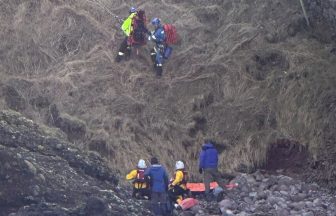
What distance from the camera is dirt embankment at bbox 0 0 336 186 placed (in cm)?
1705

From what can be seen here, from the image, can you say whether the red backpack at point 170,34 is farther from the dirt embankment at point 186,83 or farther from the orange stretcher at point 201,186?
the orange stretcher at point 201,186

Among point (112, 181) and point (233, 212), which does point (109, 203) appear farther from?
point (233, 212)

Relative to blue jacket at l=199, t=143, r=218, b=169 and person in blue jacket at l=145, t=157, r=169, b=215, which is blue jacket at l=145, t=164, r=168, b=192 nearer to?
person in blue jacket at l=145, t=157, r=169, b=215

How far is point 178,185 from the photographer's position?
51.4 ft

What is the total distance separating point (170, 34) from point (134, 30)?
947mm

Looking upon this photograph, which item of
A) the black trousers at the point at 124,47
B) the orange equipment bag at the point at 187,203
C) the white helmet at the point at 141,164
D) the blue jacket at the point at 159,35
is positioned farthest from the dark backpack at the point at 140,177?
the black trousers at the point at 124,47

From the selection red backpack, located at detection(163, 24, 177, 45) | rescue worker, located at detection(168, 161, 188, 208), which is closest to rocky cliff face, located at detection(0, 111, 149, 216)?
Answer: rescue worker, located at detection(168, 161, 188, 208)

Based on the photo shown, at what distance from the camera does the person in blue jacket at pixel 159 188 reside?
14.8 meters

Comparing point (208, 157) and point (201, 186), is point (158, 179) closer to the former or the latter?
point (208, 157)

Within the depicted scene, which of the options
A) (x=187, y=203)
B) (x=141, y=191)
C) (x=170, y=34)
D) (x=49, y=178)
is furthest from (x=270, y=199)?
(x=170, y=34)

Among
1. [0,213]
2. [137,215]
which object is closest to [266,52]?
[137,215]

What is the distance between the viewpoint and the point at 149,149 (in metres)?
17.0

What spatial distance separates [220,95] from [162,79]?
1.58 metres

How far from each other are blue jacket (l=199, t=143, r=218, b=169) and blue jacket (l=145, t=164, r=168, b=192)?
1.41m
